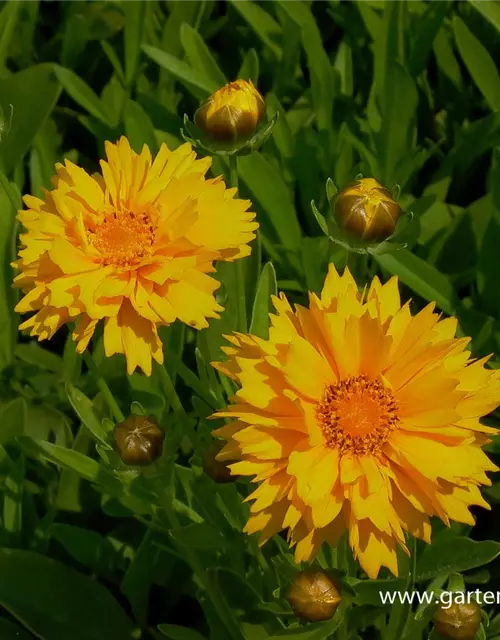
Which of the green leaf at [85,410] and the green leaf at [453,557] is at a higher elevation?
the green leaf at [85,410]

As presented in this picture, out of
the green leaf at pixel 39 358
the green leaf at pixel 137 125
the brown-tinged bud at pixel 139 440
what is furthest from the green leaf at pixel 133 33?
the brown-tinged bud at pixel 139 440

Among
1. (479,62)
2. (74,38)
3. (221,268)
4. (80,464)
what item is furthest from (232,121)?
(74,38)

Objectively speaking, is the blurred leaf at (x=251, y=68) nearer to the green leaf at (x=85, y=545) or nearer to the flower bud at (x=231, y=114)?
the flower bud at (x=231, y=114)

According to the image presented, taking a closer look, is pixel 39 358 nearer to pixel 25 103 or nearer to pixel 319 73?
pixel 25 103

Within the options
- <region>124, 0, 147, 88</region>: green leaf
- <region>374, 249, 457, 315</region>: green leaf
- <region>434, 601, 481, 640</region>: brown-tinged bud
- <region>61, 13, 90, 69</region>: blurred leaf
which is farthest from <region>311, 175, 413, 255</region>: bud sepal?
<region>61, 13, 90, 69</region>: blurred leaf

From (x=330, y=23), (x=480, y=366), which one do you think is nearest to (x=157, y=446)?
(x=480, y=366)

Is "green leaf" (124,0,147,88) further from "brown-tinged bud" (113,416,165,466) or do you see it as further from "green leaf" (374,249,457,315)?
"brown-tinged bud" (113,416,165,466)
